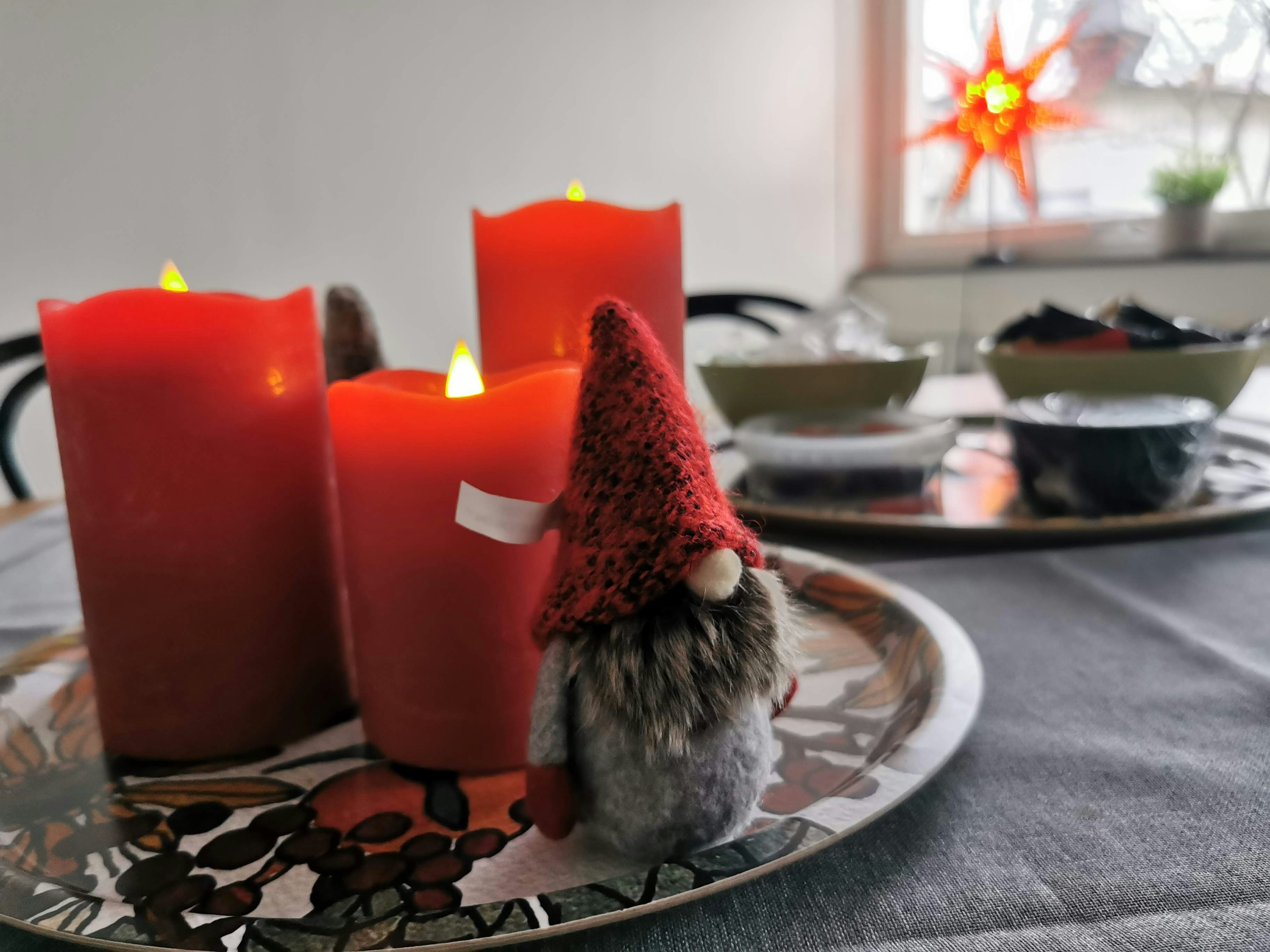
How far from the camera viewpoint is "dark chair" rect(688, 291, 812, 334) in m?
1.42

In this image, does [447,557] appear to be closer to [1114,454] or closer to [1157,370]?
[1114,454]

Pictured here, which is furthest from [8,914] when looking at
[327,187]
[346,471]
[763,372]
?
[327,187]

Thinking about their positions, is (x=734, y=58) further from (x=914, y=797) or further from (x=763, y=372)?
(x=914, y=797)

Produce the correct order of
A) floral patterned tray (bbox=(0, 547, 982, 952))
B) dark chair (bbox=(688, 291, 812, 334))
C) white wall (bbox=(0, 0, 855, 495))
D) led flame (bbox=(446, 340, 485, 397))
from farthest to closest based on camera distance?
white wall (bbox=(0, 0, 855, 495)) → dark chair (bbox=(688, 291, 812, 334)) → led flame (bbox=(446, 340, 485, 397)) → floral patterned tray (bbox=(0, 547, 982, 952))

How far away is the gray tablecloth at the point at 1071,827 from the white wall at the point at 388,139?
1.70m

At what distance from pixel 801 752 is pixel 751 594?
8cm

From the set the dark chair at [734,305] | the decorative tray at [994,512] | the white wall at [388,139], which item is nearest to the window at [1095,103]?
the white wall at [388,139]

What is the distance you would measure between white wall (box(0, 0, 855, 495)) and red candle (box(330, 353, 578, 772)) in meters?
1.56

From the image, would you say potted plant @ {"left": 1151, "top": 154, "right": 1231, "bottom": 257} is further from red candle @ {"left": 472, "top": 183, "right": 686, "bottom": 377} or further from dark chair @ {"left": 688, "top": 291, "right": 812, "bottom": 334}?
red candle @ {"left": 472, "top": 183, "right": 686, "bottom": 377}

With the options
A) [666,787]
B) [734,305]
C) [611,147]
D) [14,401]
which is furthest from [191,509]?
[611,147]

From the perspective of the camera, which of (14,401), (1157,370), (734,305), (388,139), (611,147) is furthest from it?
(611,147)

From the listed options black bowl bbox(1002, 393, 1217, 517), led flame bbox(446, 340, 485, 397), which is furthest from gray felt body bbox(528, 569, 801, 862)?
black bowl bbox(1002, 393, 1217, 517)

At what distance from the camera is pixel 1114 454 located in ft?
1.70

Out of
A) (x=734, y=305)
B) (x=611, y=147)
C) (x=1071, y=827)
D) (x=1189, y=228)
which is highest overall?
(x=611, y=147)
